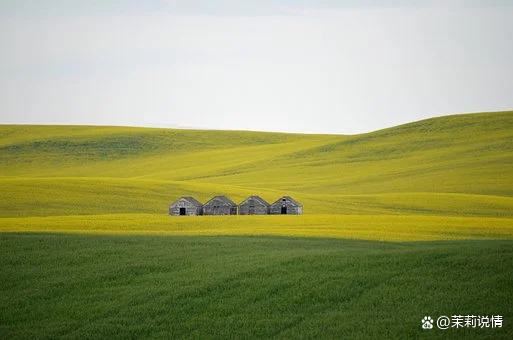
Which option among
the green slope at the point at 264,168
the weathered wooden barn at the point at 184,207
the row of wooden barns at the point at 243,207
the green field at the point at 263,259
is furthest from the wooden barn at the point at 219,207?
the green slope at the point at 264,168

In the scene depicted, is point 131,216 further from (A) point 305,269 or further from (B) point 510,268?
(B) point 510,268

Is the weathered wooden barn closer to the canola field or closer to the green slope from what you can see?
the canola field

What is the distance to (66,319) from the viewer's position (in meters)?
19.5

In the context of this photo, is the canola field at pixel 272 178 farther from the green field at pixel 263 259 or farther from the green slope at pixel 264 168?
the green field at pixel 263 259

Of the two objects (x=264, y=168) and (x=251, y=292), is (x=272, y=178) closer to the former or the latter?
(x=264, y=168)

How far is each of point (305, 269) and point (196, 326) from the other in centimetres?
469

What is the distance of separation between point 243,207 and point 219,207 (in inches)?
51.2

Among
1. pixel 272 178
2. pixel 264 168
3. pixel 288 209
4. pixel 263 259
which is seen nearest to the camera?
pixel 263 259

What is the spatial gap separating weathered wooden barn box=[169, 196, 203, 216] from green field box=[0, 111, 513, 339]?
261cm

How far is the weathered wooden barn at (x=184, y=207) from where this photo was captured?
46156mm

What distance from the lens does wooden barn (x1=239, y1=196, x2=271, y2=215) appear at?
153ft

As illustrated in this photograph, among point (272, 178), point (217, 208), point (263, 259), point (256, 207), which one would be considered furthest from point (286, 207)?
point (272, 178)

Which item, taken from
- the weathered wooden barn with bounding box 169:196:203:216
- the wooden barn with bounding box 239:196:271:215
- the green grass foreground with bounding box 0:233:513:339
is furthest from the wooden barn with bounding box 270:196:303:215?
the green grass foreground with bounding box 0:233:513:339

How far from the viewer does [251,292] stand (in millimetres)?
20516
